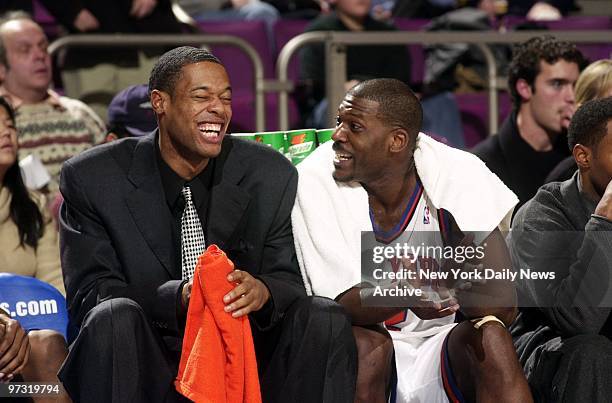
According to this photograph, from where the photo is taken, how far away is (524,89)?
5.45 meters

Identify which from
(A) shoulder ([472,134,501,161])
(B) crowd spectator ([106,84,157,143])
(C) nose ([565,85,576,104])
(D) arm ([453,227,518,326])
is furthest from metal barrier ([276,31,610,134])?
(D) arm ([453,227,518,326])

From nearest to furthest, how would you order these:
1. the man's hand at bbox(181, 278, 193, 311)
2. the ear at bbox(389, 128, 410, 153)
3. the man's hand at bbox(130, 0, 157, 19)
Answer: the man's hand at bbox(181, 278, 193, 311) < the ear at bbox(389, 128, 410, 153) < the man's hand at bbox(130, 0, 157, 19)

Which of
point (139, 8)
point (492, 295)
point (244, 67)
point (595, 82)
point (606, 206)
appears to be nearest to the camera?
point (492, 295)

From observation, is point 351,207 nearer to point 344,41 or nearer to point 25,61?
point 344,41

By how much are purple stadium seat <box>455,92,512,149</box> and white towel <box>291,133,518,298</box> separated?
9.27 feet

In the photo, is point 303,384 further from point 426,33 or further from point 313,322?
point 426,33

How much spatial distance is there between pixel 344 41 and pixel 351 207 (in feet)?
6.76

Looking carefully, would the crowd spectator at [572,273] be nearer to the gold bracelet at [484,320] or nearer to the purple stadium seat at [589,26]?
the gold bracelet at [484,320]

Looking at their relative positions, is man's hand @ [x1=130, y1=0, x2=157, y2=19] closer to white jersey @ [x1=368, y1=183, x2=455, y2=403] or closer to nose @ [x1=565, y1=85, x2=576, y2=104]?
nose @ [x1=565, y1=85, x2=576, y2=104]

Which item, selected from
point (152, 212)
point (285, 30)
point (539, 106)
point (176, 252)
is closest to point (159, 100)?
point (152, 212)

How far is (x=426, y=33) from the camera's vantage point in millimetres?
5703

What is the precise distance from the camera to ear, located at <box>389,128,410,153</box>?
367 centimetres

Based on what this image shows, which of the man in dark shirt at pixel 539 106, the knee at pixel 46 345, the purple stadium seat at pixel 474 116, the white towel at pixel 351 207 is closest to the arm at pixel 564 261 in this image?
the white towel at pixel 351 207

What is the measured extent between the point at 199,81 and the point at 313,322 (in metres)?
0.84
